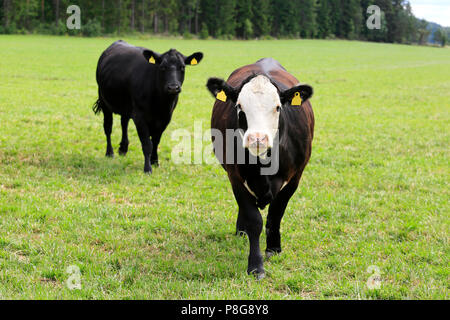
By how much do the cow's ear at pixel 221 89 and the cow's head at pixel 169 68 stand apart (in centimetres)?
337

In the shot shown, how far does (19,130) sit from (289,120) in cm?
774

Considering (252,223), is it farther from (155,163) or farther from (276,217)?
(155,163)

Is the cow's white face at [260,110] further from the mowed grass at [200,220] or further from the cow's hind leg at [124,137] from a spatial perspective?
the cow's hind leg at [124,137]

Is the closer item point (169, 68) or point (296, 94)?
point (296, 94)

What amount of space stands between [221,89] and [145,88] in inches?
162

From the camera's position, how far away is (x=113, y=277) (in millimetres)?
4254

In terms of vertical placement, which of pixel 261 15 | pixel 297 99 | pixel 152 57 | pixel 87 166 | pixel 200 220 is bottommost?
pixel 200 220

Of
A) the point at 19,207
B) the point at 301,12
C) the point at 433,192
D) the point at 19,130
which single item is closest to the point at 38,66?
the point at 19,130

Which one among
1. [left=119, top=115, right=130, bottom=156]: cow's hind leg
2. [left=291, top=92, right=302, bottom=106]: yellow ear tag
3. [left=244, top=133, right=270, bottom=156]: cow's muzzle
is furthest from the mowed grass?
[left=291, top=92, right=302, bottom=106]: yellow ear tag

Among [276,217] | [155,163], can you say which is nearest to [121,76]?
[155,163]

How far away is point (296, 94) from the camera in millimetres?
4227

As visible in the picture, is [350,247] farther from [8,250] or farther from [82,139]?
[82,139]

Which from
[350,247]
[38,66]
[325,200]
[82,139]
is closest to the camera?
[350,247]

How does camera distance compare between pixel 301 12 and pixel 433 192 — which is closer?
pixel 433 192
